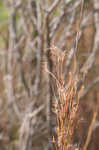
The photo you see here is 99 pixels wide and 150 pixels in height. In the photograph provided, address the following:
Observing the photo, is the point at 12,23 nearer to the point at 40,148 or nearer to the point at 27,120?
the point at 27,120

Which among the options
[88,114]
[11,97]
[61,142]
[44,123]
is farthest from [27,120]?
[61,142]

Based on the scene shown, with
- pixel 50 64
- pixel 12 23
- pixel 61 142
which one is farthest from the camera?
pixel 12 23

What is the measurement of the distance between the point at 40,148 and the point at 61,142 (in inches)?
45.6

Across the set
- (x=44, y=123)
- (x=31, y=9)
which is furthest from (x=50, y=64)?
(x=44, y=123)

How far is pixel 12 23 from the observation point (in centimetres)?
144

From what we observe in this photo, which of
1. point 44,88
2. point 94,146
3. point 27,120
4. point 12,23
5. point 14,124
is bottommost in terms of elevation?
point 94,146

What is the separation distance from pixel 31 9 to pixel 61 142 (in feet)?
2.97

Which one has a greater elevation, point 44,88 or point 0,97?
point 44,88

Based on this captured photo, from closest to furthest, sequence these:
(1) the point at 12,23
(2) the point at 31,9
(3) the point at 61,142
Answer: (3) the point at 61,142, (2) the point at 31,9, (1) the point at 12,23

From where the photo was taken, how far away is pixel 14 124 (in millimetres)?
1868

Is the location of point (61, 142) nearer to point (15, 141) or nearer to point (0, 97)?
point (15, 141)

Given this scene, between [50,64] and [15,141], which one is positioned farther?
[15,141]

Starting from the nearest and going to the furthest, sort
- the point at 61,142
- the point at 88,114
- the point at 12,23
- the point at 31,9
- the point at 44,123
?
the point at 61,142, the point at 31,9, the point at 12,23, the point at 44,123, the point at 88,114

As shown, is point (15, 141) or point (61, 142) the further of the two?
point (15, 141)
